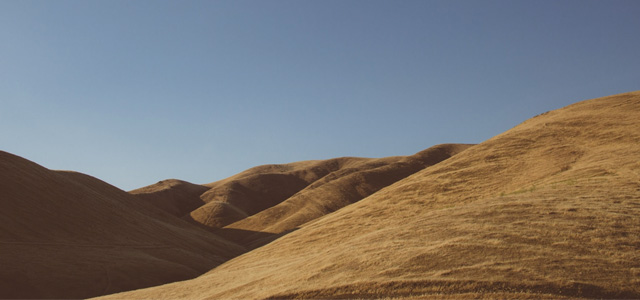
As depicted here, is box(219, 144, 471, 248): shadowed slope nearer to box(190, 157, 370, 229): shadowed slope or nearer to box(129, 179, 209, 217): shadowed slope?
box(190, 157, 370, 229): shadowed slope

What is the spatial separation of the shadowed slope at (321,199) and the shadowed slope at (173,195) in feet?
59.5

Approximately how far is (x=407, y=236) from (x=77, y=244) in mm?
24540

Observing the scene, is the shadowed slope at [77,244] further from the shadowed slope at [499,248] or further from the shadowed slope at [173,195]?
the shadowed slope at [173,195]

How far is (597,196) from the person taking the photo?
14.8 m

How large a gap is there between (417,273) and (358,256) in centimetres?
243

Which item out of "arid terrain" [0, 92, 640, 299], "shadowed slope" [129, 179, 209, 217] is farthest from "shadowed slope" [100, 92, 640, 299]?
"shadowed slope" [129, 179, 209, 217]

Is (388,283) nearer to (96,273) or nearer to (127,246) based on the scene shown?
(96,273)

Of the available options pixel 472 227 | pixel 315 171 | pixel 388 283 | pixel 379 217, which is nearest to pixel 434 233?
pixel 472 227

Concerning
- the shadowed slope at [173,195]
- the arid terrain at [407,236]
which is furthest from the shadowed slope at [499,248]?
the shadowed slope at [173,195]

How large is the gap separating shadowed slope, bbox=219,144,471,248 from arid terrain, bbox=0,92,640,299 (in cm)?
45

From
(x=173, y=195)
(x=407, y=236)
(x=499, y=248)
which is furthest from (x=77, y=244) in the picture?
(x=173, y=195)

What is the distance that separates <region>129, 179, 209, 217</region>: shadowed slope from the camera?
68812 millimetres

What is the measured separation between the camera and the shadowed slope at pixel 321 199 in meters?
51.2

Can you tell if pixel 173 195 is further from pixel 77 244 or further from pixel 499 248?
pixel 499 248
